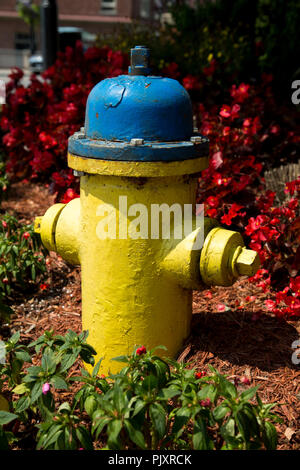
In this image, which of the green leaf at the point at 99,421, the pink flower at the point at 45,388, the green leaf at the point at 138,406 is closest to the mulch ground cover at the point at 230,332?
the green leaf at the point at 138,406

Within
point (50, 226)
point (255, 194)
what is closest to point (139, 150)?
point (50, 226)

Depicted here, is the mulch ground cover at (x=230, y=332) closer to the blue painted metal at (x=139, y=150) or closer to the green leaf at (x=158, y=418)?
the green leaf at (x=158, y=418)

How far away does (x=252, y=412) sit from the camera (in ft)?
5.16

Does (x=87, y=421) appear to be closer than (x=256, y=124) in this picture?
Yes

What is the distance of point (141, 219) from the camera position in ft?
6.79

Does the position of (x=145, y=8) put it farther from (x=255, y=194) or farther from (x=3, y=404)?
(x=3, y=404)

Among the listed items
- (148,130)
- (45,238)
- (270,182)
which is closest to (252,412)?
(148,130)

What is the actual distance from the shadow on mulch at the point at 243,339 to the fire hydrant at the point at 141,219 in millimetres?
305

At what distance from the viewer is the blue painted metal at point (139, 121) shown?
196 centimetres

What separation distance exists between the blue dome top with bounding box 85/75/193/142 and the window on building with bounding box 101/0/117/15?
32825 millimetres

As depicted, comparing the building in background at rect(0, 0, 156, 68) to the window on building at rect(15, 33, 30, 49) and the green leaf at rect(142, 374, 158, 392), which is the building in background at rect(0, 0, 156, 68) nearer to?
the window on building at rect(15, 33, 30, 49)

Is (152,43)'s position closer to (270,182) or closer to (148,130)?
(270,182)

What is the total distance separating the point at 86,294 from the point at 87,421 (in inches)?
22.5

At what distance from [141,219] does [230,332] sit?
0.94 m
